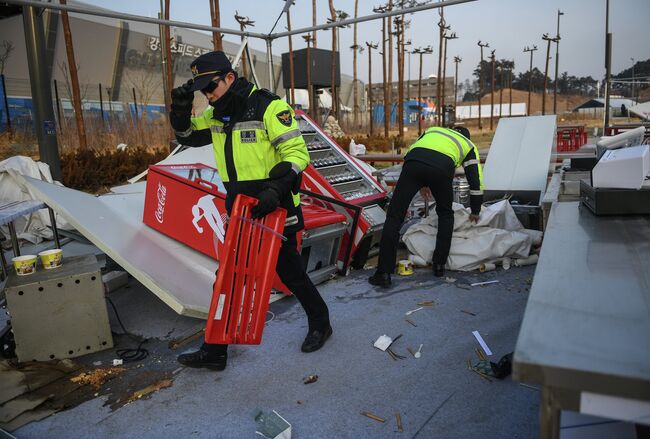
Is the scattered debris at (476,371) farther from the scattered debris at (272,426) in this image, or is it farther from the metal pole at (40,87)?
the metal pole at (40,87)

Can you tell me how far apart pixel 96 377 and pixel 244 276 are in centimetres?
117

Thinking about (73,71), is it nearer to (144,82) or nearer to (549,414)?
(549,414)

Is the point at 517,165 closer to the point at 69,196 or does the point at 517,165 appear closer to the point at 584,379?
the point at 69,196

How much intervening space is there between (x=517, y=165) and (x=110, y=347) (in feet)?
16.7

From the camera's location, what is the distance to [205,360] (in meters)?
2.98

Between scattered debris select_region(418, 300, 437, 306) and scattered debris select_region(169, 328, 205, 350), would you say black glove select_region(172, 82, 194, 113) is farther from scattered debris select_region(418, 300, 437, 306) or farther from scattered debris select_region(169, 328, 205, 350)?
scattered debris select_region(418, 300, 437, 306)

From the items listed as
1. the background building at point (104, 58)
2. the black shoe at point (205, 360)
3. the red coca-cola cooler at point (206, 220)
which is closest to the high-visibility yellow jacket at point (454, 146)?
the red coca-cola cooler at point (206, 220)

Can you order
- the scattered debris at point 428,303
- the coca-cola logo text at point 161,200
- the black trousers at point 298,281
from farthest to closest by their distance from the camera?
the coca-cola logo text at point 161,200 < the scattered debris at point 428,303 < the black trousers at point 298,281

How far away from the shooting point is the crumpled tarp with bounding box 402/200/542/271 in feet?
15.4

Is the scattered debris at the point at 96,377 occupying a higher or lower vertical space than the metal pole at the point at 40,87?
lower

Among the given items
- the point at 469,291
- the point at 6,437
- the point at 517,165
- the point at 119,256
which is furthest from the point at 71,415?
the point at 517,165

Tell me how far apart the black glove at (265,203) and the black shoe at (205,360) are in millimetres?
933

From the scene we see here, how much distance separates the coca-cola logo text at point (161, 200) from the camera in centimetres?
453

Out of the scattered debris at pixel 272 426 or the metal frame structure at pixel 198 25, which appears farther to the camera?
the metal frame structure at pixel 198 25
